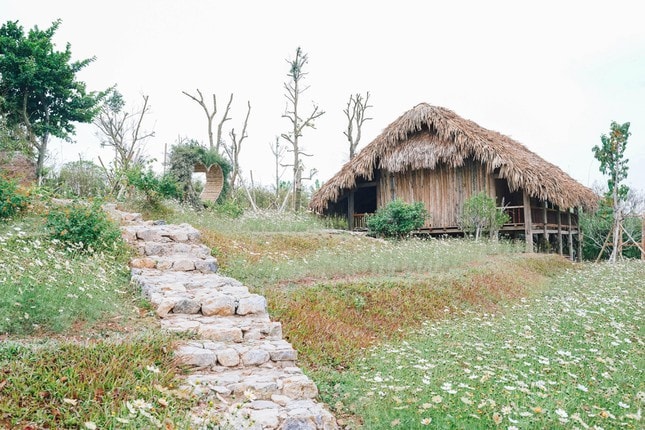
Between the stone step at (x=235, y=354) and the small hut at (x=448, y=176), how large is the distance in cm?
1196

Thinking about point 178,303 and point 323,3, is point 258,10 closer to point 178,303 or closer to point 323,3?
point 323,3

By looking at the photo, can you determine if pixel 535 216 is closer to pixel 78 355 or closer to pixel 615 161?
pixel 615 161

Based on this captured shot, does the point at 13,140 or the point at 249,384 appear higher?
the point at 13,140

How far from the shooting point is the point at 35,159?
49.8 feet

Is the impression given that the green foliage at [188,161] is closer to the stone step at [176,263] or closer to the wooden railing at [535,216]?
the stone step at [176,263]

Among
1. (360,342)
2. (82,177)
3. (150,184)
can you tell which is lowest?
(360,342)

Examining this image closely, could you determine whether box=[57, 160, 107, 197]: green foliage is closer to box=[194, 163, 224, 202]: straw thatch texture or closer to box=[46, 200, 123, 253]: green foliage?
box=[194, 163, 224, 202]: straw thatch texture

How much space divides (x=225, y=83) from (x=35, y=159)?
9.76 metres

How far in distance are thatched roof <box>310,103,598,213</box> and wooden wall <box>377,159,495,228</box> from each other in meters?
0.41

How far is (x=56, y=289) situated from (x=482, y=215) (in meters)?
12.2

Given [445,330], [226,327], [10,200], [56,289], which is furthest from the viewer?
[10,200]

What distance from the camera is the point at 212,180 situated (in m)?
16.4

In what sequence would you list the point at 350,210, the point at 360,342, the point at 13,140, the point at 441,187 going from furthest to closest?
the point at 350,210, the point at 441,187, the point at 13,140, the point at 360,342

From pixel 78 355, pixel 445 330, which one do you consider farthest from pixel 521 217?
pixel 78 355
